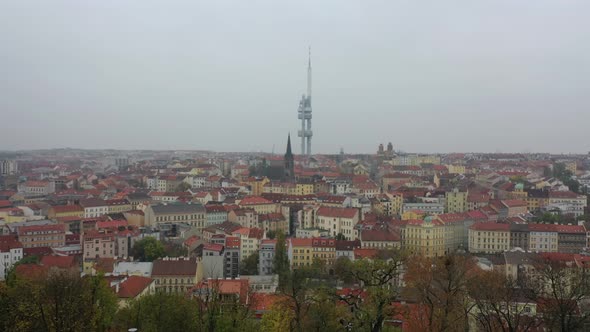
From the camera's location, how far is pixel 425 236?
36656 mm

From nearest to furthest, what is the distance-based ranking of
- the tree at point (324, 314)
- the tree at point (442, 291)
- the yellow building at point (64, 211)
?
the tree at point (324, 314)
the tree at point (442, 291)
the yellow building at point (64, 211)

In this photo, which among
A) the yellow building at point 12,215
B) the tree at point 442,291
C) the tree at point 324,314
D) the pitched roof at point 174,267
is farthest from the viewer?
the yellow building at point 12,215

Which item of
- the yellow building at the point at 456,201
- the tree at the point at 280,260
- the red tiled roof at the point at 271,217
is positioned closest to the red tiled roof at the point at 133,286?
the tree at the point at 280,260

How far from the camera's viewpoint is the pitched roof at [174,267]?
26.0 metres

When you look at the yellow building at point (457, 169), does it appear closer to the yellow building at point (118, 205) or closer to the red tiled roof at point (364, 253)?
the yellow building at point (118, 205)

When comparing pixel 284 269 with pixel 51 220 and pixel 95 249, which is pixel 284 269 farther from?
pixel 51 220

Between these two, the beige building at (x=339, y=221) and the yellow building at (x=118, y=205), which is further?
the yellow building at (x=118, y=205)

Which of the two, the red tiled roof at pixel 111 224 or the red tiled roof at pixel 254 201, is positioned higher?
the red tiled roof at pixel 254 201

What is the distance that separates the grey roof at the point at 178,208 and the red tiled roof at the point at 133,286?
1772cm

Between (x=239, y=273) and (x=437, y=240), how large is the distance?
12.8m

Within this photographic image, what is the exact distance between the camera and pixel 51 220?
40.6 m

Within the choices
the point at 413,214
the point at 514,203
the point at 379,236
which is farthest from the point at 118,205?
the point at 514,203

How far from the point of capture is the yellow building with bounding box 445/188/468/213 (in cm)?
4931

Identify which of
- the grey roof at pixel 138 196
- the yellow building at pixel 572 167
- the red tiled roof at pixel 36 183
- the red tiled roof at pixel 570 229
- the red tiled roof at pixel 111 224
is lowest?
the red tiled roof at pixel 111 224
